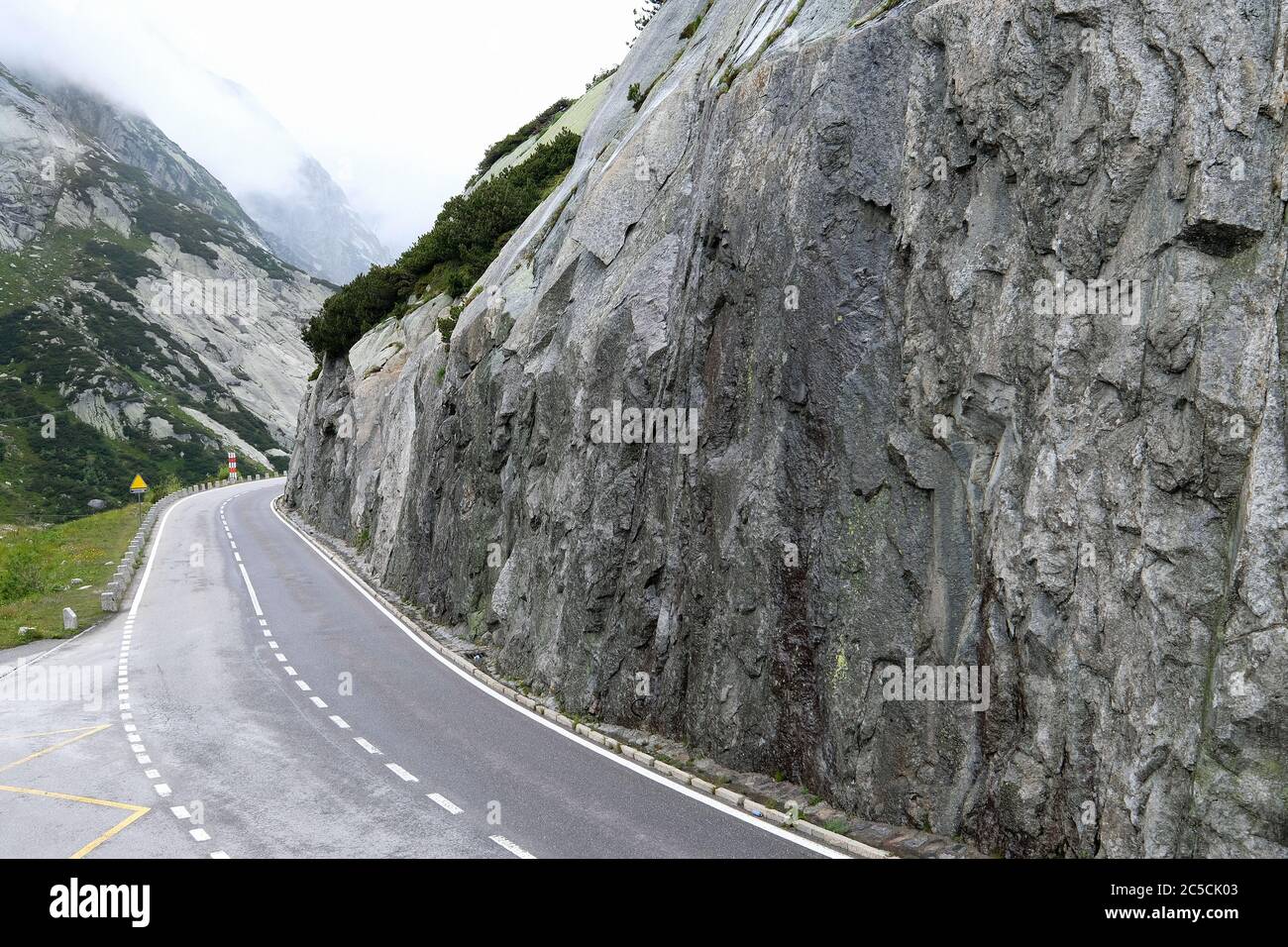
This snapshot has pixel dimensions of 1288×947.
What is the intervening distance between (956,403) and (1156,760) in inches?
168

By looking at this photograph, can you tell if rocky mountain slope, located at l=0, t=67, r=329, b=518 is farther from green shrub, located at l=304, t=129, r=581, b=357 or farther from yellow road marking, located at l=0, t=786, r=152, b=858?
yellow road marking, located at l=0, t=786, r=152, b=858

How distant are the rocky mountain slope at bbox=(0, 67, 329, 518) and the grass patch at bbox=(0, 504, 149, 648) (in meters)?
36.3

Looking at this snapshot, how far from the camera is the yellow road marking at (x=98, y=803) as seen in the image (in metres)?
10.8

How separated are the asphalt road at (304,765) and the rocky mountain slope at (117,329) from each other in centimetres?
6593

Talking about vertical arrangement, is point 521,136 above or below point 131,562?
above

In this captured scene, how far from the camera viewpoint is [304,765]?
13.8 meters

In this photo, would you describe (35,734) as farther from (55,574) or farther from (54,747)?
(55,574)

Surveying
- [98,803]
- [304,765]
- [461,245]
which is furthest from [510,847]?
[461,245]

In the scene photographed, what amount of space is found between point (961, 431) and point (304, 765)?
10552mm

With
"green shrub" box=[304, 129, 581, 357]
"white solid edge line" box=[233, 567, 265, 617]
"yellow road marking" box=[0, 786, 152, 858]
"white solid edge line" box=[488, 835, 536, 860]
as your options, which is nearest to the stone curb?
"white solid edge line" box=[233, 567, 265, 617]

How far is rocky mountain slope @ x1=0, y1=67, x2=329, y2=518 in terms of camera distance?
88438 mm

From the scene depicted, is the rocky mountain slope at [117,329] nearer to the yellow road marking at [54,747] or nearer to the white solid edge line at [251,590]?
the white solid edge line at [251,590]
